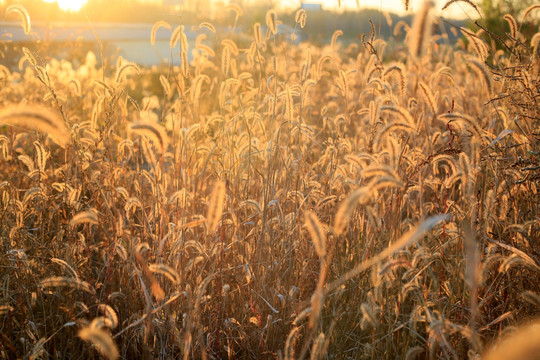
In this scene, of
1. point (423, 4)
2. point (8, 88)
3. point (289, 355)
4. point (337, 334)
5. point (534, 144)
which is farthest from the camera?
point (8, 88)

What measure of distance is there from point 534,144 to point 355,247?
3.23ft

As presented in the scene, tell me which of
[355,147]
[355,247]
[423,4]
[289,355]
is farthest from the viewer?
[355,147]

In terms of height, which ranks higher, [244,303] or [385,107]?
[385,107]

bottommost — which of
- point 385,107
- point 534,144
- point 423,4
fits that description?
point 534,144

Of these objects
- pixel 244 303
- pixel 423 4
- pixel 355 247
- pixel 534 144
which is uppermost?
pixel 423 4

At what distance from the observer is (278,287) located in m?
2.34

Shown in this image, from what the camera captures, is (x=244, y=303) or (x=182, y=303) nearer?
(x=182, y=303)

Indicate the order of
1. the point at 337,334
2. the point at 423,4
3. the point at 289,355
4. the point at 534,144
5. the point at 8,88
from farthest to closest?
1. the point at 8,88
2. the point at 534,144
3. the point at 337,334
4. the point at 423,4
5. the point at 289,355

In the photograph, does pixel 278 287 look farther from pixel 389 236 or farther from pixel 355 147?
pixel 355 147

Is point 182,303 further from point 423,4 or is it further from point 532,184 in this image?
point 532,184

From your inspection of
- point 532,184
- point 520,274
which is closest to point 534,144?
point 532,184

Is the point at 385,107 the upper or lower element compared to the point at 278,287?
upper

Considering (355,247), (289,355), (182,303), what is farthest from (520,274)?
(182,303)

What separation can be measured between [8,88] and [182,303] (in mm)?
3203
